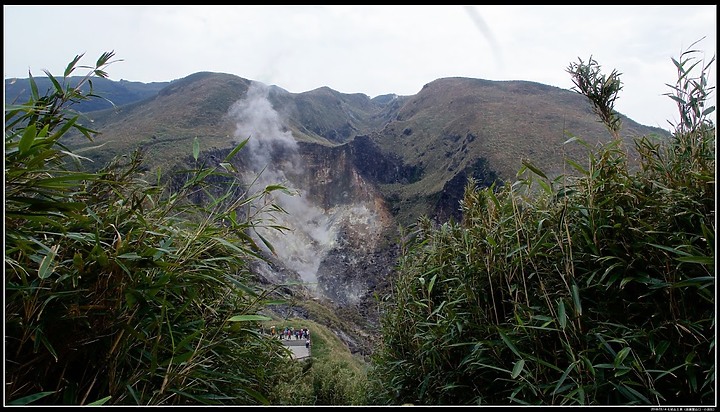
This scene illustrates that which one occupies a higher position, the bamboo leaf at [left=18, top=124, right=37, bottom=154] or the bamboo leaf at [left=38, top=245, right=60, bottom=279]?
the bamboo leaf at [left=18, top=124, right=37, bottom=154]

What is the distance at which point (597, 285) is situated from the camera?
1487mm

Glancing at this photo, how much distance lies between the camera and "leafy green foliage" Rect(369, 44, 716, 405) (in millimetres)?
1324

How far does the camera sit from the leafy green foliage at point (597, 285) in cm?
132

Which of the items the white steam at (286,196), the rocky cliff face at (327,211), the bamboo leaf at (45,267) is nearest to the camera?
the bamboo leaf at (45,267)

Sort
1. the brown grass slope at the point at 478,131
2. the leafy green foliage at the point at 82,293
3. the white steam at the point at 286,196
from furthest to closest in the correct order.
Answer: the white steam at the point at 286,196 → the brown grass slope at the point at 478,131 → the leafy green foliage at the point at 82,293

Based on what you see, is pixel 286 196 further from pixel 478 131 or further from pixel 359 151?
pixel 478 131

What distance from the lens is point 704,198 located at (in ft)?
4.64

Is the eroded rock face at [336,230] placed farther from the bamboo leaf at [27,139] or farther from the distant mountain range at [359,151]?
the bamboo leaf at [27,139]

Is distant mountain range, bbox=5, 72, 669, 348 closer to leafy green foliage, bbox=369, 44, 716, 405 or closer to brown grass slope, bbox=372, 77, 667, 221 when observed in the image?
brown grass slope, bbox=372, 77, 667, 221

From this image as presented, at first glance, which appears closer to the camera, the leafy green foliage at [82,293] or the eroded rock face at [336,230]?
the leafy green foliage at [82,293]

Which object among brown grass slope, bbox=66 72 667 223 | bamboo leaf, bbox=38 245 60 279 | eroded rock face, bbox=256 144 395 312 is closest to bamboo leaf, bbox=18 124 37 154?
bamboo leaf, bbox=38 245 60 279

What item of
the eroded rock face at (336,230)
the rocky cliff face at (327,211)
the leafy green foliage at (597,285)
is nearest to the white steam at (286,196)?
the rocky cliff face at (327,211)

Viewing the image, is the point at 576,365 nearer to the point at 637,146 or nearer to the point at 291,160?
the point at 637,146

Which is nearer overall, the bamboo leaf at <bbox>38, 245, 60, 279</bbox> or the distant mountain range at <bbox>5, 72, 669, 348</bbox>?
the bamboo leaf at <bbox>38, 245, 60, 279</bbox>
